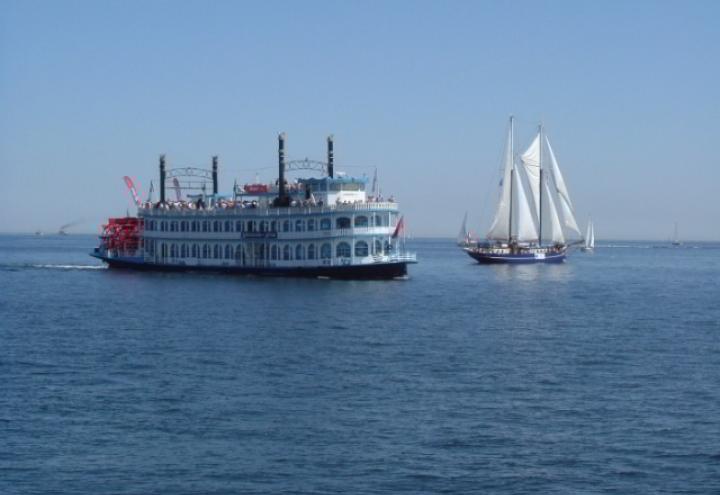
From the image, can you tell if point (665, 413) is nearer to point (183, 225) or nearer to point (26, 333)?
point (26, 333)

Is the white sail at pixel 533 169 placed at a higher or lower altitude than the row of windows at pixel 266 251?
higher

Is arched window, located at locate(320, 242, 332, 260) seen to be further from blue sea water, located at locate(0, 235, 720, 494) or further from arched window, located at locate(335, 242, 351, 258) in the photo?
blue sea water, located at locate(0, 235, 720, 494)

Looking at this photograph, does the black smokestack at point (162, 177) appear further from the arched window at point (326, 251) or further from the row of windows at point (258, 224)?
the arched window at point (326, 251)

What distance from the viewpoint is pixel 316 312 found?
69.2 meters

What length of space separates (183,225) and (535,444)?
83.1 meters

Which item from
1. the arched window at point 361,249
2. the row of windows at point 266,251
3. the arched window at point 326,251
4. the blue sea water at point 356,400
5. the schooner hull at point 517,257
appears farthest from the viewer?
the schooner hull at point 517,257

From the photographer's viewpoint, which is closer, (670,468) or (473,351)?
(670,468)

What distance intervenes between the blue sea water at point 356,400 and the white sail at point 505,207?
77.3 m

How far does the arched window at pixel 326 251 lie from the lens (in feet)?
319

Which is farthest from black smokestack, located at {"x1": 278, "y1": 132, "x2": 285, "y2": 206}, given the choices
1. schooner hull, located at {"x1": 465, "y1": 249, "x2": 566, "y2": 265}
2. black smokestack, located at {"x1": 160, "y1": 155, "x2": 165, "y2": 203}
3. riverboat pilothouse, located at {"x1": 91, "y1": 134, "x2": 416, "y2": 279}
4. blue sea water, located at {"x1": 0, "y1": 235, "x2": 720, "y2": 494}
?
schooner hull, located at {"x1": 465, "y1": 249, "x2": 566, "y2": 265}

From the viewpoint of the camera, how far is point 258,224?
10412 centimetres

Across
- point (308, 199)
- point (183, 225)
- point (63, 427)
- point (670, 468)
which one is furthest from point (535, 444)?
point (183, 225)

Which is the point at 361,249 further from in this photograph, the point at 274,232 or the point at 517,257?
the point at 517,257

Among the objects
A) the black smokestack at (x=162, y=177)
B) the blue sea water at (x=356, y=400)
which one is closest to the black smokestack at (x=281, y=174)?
the black smokestack at (x=162, y=177)
